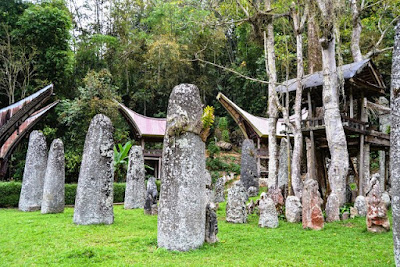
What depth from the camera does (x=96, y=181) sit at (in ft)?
27.9

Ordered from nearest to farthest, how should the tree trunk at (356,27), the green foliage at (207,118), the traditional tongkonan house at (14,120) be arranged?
the green foliage at (207,118) → the traditional tongkonan house at (14,120) → the tree trunk at (356,27)

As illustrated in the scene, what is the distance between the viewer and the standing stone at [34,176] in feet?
40.1

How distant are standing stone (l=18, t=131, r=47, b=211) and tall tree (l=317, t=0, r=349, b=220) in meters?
11.1

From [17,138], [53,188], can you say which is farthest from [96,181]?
[17,138]

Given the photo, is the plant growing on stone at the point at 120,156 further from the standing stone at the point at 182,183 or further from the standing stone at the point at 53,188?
the standing stone at the point at 182,183

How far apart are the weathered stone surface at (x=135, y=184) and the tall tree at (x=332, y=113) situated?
766 centimetres

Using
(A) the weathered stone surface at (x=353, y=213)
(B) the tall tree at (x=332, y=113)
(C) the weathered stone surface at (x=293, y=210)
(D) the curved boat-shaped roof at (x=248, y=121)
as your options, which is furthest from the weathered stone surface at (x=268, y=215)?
(D) the curved boat-shaped roof at (x=248, y=121)

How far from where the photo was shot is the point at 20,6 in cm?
2634

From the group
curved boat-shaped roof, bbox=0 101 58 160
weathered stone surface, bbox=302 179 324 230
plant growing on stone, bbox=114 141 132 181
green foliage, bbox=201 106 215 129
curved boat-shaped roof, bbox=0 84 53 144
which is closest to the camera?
green foliage, bbox=201 106 215 129

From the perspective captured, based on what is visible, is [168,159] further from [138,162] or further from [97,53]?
[97,53]

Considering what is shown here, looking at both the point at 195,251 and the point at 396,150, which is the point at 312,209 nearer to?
the point at 195,251

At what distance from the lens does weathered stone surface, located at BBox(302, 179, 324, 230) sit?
8.35 m

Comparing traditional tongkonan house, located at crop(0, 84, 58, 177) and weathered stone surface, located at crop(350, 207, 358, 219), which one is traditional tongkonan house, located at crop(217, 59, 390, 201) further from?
traditional tongkonan house, located at crop(0, 84, 58, 177)

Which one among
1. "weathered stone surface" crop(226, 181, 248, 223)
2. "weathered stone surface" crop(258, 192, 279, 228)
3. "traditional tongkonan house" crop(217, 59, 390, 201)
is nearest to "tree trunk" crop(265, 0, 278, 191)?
"traditional tongkonan house" crop(217, 59, 390, 201)
